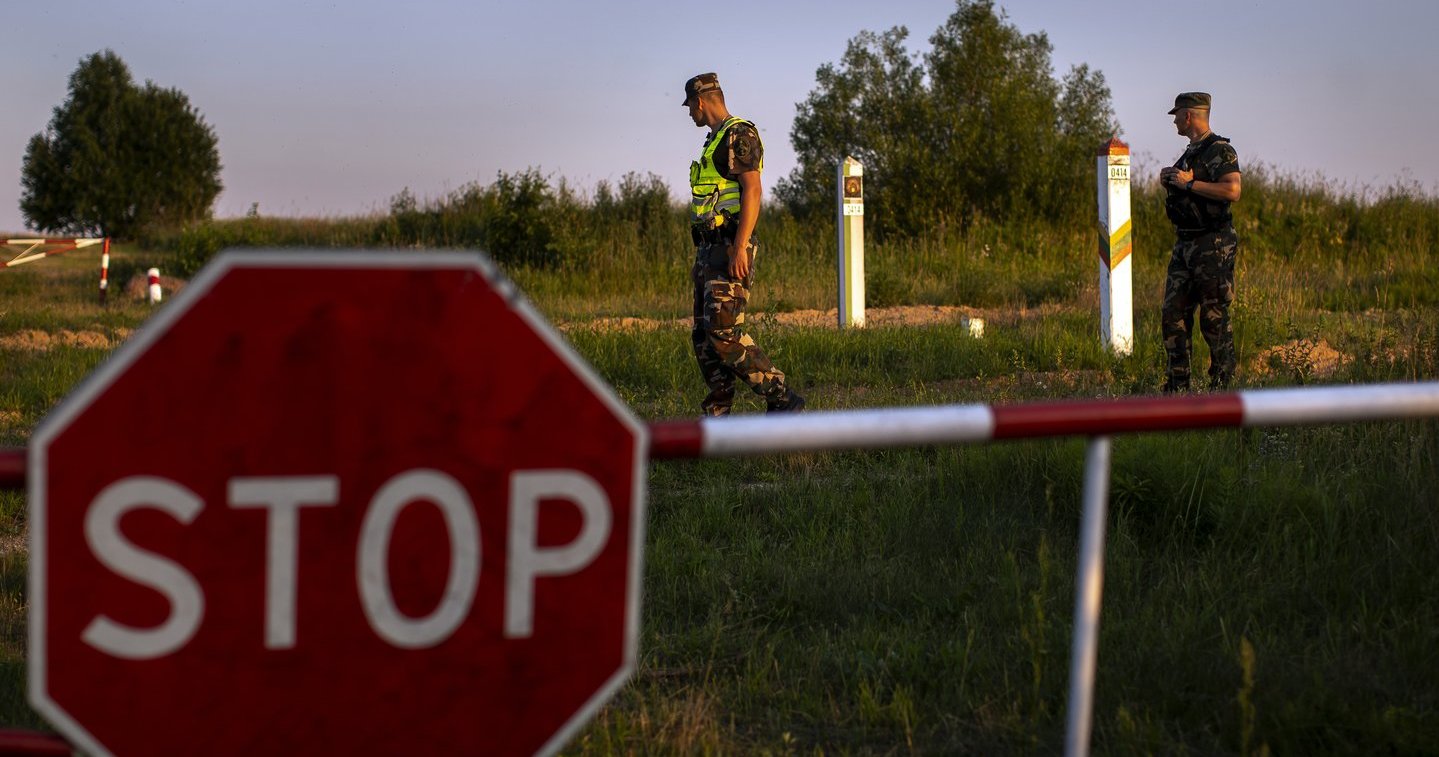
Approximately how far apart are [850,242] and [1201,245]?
A: 4.20 meters

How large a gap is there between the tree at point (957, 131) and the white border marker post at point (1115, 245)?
11.1 meters

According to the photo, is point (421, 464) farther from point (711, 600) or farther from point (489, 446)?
point (711, 600)

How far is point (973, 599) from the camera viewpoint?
3.65m

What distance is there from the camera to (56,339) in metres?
11.8

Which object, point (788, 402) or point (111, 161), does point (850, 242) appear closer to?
point (788, 402)

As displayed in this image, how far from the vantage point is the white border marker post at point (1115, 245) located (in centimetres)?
886

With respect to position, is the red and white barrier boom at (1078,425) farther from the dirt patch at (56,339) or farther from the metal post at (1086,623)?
the dirt patch at (56,339)

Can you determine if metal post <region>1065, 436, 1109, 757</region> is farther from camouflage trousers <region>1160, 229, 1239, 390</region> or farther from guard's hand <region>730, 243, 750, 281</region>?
camouflage trousers <region>1160, 229, 1239, 390</region>

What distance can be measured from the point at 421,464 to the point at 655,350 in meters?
7.62

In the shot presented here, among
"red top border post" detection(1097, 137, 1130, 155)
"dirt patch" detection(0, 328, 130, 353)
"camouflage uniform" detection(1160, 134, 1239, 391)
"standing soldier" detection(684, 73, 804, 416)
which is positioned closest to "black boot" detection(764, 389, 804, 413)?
"standing soldier" detection(684, 73, 804, 416)

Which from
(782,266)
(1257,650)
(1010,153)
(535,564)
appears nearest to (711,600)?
(1257,650)

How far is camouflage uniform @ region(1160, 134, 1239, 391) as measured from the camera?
23.7 ft

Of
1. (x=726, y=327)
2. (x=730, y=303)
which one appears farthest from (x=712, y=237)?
(x=726, y=327)

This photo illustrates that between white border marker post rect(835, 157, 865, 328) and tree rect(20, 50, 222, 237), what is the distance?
131ft
